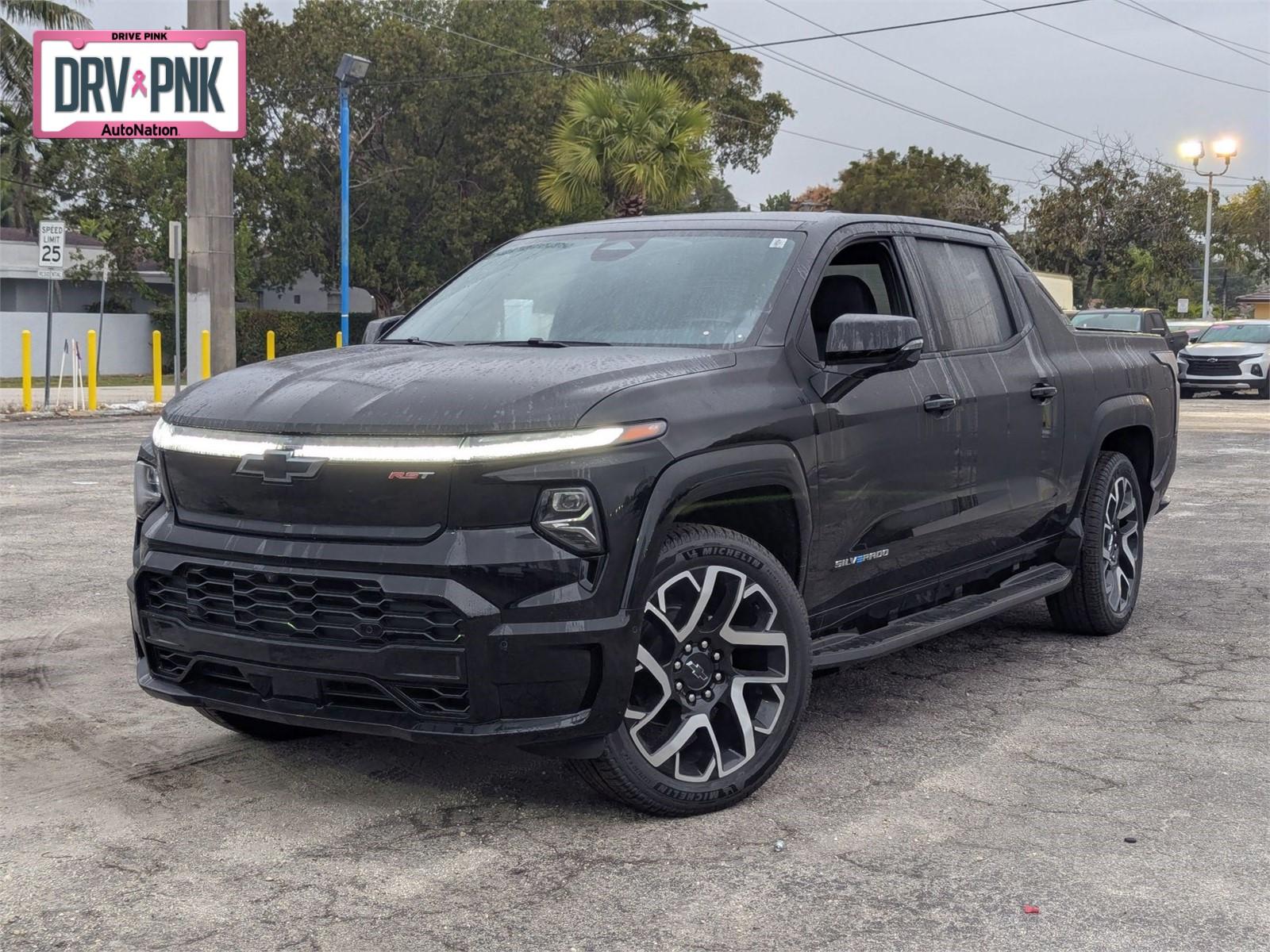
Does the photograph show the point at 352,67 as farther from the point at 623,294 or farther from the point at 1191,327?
the point at 623,294

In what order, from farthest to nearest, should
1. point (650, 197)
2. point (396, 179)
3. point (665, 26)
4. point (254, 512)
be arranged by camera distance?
point (665, 26)
point (396, 179)
point (650, 197)
point (254, 512)

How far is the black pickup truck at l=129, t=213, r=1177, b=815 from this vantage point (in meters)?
3.81

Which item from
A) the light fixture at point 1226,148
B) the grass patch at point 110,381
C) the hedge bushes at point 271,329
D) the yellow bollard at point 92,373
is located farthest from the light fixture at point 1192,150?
the yellow bollard at point 92,373

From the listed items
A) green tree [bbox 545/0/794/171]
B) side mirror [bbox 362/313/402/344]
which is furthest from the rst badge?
green tree [bbox 545/0/794/171]

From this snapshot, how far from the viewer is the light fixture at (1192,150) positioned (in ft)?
181

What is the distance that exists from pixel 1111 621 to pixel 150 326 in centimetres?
3723

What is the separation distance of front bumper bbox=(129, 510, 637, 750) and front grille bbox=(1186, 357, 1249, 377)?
94.3 ft

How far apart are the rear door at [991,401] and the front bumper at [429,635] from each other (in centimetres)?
203

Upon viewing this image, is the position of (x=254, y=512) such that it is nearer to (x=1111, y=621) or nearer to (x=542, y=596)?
(x=542, y=596)

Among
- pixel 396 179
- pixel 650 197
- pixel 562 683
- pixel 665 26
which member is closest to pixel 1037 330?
pixel 562 683

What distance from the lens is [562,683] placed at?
3.85 metres

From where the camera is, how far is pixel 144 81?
882 inches

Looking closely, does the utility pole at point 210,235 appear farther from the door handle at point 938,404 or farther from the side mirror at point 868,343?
the side mirror at point 868,343

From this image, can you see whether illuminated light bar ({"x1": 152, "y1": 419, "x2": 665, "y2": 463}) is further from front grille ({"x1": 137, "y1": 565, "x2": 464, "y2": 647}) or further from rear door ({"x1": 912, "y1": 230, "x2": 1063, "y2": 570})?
rear door ({"x1": 912, "y1": 230, "x2": 1063, "y2": 570})
